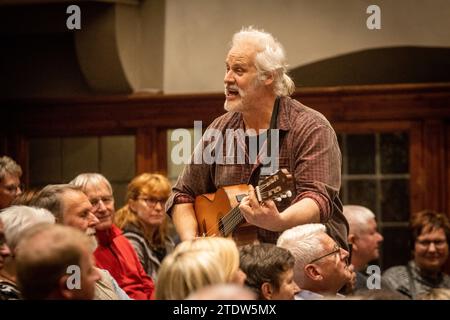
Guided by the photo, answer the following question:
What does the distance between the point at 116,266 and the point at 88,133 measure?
199 cm

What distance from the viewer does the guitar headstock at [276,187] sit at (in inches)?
121

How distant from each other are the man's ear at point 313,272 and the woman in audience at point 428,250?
1917 mm

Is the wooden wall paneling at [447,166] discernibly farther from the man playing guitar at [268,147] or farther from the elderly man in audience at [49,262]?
the elderly man in audience at [49,262]

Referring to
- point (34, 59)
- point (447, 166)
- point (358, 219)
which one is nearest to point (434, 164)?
point (447, 166)

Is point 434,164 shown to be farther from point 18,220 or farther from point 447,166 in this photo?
point 18,220

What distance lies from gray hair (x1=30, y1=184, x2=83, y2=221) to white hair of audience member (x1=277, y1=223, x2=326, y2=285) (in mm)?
806

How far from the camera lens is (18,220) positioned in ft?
10.3

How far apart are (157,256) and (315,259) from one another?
1.60 metres

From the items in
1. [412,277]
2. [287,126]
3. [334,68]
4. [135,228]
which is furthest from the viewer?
[334,68]

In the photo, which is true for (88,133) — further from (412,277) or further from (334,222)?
(334,222)

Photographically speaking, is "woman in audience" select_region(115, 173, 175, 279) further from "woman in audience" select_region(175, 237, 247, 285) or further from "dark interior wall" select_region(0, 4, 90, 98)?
"woman in audience" select_region(175, 237, 247, 285)

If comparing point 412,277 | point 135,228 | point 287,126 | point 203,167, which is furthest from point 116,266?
point 412,277

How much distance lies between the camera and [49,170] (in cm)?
627

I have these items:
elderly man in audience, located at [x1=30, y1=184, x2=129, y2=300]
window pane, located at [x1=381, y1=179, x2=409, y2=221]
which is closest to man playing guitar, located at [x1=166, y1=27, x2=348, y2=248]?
elderly man in audience, located at [x1=30, y1=184, x2=129, y2=300]
